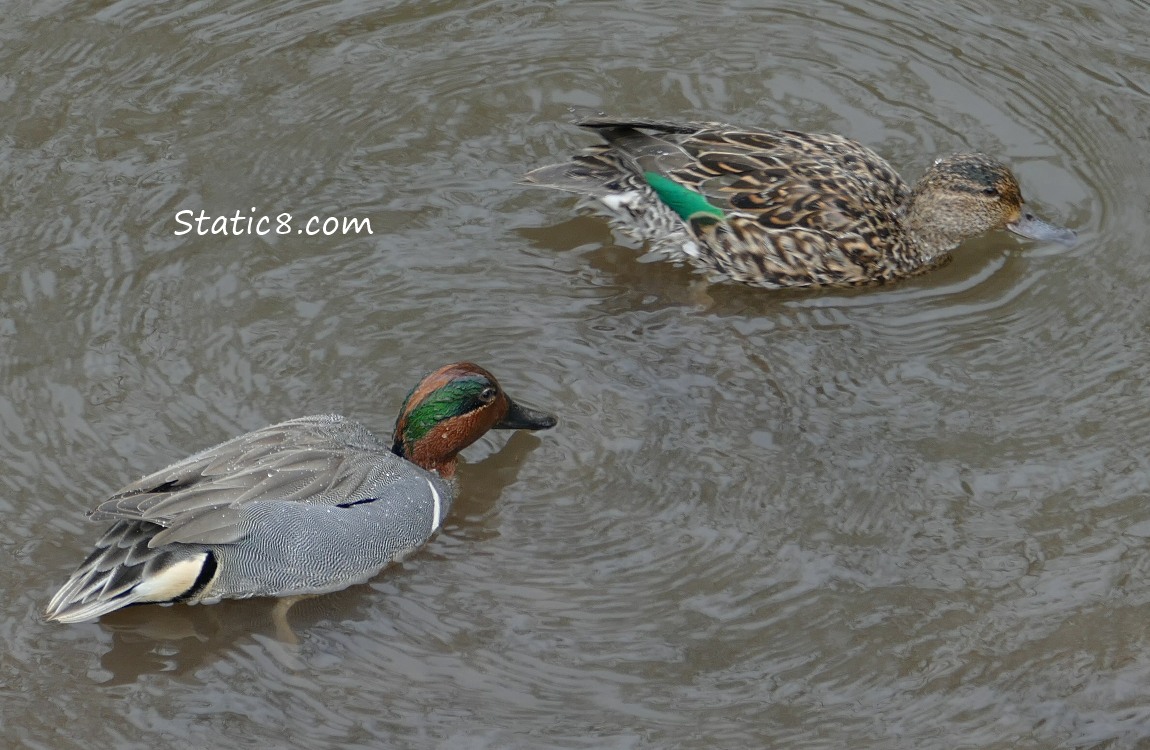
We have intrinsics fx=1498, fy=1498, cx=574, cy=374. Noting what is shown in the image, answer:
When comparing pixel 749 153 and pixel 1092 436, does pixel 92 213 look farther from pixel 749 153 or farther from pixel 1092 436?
pixel 1092 436

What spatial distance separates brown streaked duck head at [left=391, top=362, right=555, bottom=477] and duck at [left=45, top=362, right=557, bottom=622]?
10 millimetres

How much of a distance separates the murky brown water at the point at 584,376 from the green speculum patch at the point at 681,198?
45 centimetres

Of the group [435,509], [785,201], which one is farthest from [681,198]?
[435,509]

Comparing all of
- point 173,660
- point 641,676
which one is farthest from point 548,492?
point 173,660

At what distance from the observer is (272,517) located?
279 inches

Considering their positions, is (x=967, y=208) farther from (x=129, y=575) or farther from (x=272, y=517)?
(x=129, y=575)

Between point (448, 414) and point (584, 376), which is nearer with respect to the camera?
point (448, 414)

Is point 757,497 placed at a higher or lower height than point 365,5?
lower

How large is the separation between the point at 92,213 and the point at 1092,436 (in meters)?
5.98

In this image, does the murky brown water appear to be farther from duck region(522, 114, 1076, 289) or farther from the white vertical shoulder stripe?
duck region(522, 114, 1076, 289)

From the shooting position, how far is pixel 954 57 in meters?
10.6

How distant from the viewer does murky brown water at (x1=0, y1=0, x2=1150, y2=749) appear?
6598mm

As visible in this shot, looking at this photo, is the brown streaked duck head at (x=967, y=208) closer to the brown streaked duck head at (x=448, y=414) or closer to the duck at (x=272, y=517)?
the brown streaked duck head at (x=448, y=414)

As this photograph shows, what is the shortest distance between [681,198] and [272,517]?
3482mm
